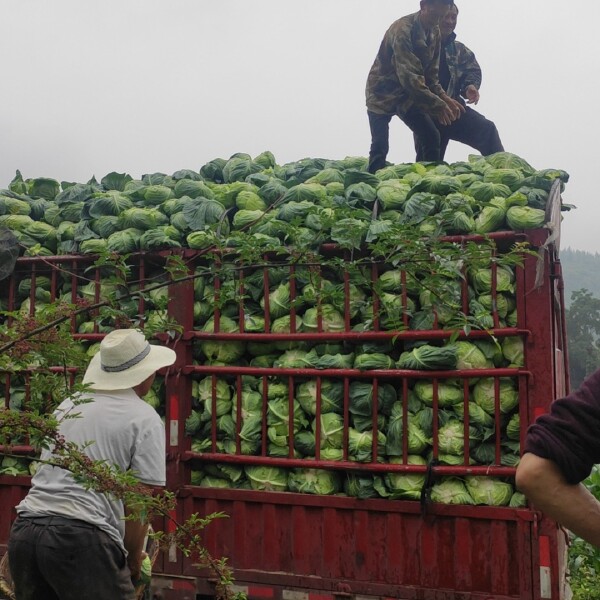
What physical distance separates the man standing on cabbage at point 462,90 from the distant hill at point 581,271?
93500 mm

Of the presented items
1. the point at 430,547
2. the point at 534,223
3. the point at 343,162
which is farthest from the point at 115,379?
the point at 343,162

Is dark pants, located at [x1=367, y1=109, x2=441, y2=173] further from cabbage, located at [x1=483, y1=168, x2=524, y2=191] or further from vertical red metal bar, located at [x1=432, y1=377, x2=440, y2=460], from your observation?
vertical red metal bar, located at [x1=432, y1=377, x2=440, y2=460]

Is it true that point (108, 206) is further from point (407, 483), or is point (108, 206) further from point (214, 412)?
point (407, 483)

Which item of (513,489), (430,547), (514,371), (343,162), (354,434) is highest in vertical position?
(343,162)

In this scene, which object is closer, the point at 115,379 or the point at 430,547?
the point at 115,379

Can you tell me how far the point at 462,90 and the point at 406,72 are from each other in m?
1.43

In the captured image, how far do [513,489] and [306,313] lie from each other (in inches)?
65.0

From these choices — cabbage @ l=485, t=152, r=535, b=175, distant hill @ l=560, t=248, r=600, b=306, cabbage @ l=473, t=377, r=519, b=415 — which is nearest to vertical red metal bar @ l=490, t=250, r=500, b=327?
cabbage @ l=473, t=377, r=519, b=415

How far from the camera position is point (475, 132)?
705cm

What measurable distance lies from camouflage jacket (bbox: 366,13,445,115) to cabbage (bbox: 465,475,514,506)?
3.35 metres

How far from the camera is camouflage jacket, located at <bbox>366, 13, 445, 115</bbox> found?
251 inches

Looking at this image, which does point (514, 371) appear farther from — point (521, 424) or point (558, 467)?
point (558, 467)

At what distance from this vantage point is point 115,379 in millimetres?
3510

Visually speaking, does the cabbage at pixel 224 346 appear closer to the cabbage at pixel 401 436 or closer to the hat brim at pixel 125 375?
the cabbage at pixel 401 436
